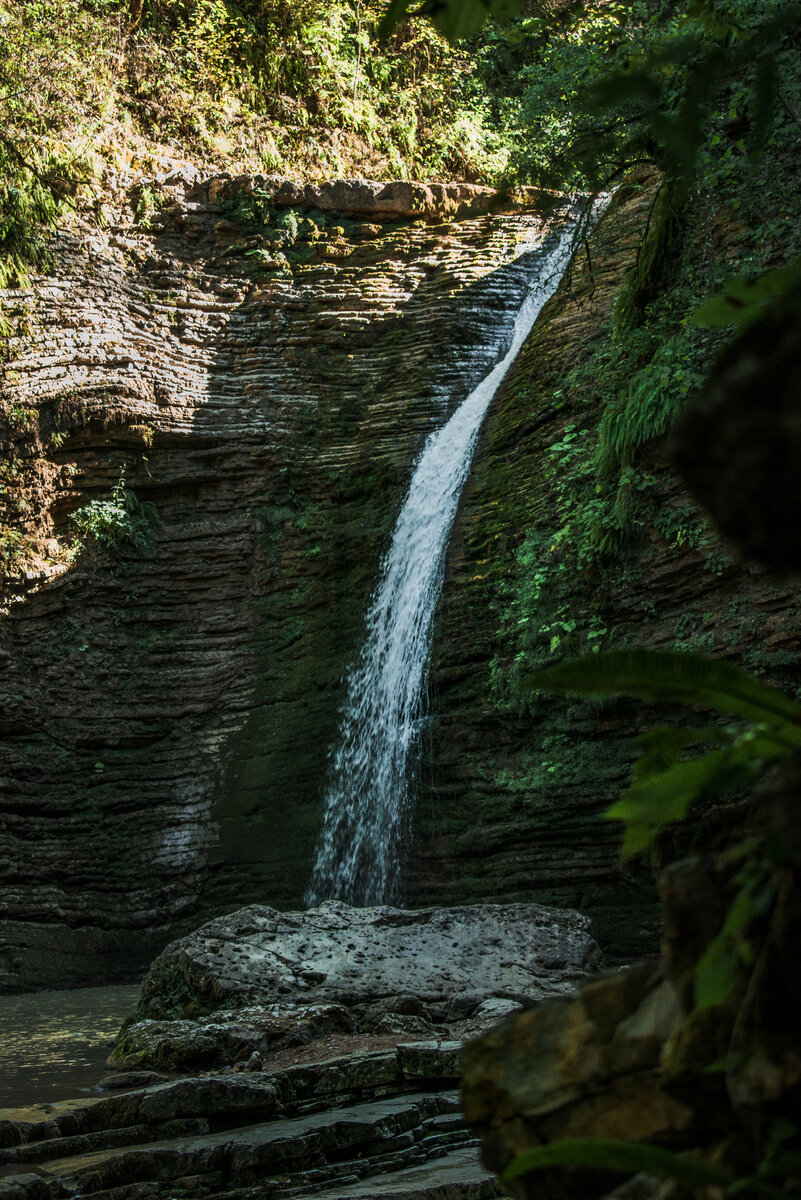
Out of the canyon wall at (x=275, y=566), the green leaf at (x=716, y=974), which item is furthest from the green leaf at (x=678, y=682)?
the canyon wall at (x=275, y=566)

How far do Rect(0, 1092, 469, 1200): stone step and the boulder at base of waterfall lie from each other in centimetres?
138

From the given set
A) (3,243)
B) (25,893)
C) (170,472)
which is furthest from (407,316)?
(25,893)

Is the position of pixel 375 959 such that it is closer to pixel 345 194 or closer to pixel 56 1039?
pixel 56 1039

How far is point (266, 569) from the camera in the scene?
12734 mm

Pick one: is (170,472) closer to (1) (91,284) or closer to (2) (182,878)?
(1) (91,284)

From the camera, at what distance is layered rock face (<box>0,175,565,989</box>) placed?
1073 cm

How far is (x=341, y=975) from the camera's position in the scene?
6.21m

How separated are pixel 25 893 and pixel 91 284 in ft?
27.2

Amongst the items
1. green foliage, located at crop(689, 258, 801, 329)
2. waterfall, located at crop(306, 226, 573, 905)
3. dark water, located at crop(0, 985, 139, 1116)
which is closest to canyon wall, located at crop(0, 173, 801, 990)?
waterfall, located at crop(306, 226, 573, 905)

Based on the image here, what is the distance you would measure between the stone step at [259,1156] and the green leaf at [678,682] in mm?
2463

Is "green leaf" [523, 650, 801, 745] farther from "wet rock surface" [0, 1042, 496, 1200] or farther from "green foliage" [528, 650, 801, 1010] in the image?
"wet rock surface" [0, 1042, 496, 1200]

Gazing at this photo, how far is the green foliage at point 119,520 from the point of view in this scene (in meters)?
12.5

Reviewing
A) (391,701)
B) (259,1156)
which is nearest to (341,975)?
(259,1156)

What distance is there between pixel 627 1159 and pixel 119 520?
1198 cm
